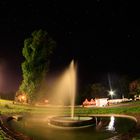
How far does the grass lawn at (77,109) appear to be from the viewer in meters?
24.3

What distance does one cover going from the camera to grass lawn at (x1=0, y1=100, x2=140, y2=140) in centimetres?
2434

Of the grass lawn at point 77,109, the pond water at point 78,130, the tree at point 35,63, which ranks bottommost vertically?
the pond water at point 78,130

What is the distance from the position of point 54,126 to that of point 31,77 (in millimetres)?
10858

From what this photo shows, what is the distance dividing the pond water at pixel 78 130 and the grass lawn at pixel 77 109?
1.51 m

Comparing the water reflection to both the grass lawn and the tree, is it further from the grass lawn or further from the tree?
the tree

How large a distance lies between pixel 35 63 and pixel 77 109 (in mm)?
7163

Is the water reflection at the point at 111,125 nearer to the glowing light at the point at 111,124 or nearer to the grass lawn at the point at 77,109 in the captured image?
the glowing light at the point at 111,124

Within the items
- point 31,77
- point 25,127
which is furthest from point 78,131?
point 31,77

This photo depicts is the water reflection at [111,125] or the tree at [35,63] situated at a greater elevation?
the tree at [35,63]

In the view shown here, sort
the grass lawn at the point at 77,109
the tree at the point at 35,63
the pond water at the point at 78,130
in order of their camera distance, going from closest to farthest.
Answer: the pond water at the point at 78,130 < the grass lawn at the point at 77,109 < the tree at the point at 35,63

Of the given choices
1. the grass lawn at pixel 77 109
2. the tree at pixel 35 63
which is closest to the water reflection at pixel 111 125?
the grass lawn at pixel 77 109

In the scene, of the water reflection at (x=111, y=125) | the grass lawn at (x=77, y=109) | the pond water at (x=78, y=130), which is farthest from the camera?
the grass lawn at (x=77, y=109)

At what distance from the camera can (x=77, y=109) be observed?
27.5 meters

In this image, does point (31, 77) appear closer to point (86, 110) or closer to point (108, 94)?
point (86, 110)
